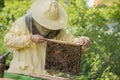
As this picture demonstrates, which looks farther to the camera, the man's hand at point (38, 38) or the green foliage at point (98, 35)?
the green foliage at point (98, 35)

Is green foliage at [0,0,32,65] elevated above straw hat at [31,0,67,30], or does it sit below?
above

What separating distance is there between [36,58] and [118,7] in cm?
354

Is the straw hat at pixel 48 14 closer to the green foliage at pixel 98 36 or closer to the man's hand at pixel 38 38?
the man's hand at pixel 38 38

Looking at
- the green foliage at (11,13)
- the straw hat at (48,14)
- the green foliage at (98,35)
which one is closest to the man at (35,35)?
the straw hat at (48,14)

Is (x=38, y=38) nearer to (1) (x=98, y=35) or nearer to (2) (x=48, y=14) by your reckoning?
(2) (x=48, y=14)

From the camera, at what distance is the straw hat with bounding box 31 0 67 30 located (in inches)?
171

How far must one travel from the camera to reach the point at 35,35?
14.0 ft

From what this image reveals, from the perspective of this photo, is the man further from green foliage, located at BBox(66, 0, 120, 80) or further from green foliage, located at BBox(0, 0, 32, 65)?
green foliage, located at BBox(0, 0, 32, 65)

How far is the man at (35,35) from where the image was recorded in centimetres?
435

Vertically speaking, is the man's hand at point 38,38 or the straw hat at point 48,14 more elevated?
the straw hat at point 48,14

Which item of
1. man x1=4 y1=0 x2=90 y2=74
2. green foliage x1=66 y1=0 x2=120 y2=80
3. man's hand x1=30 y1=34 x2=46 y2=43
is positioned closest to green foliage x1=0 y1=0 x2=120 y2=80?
green foliage x1=66 y1=0 x2=120 y2=80

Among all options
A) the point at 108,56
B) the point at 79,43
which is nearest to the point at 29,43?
the point at 79,43

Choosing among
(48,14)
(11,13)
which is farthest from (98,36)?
(48,14)

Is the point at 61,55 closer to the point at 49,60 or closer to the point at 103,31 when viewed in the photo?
the point at 49,60
